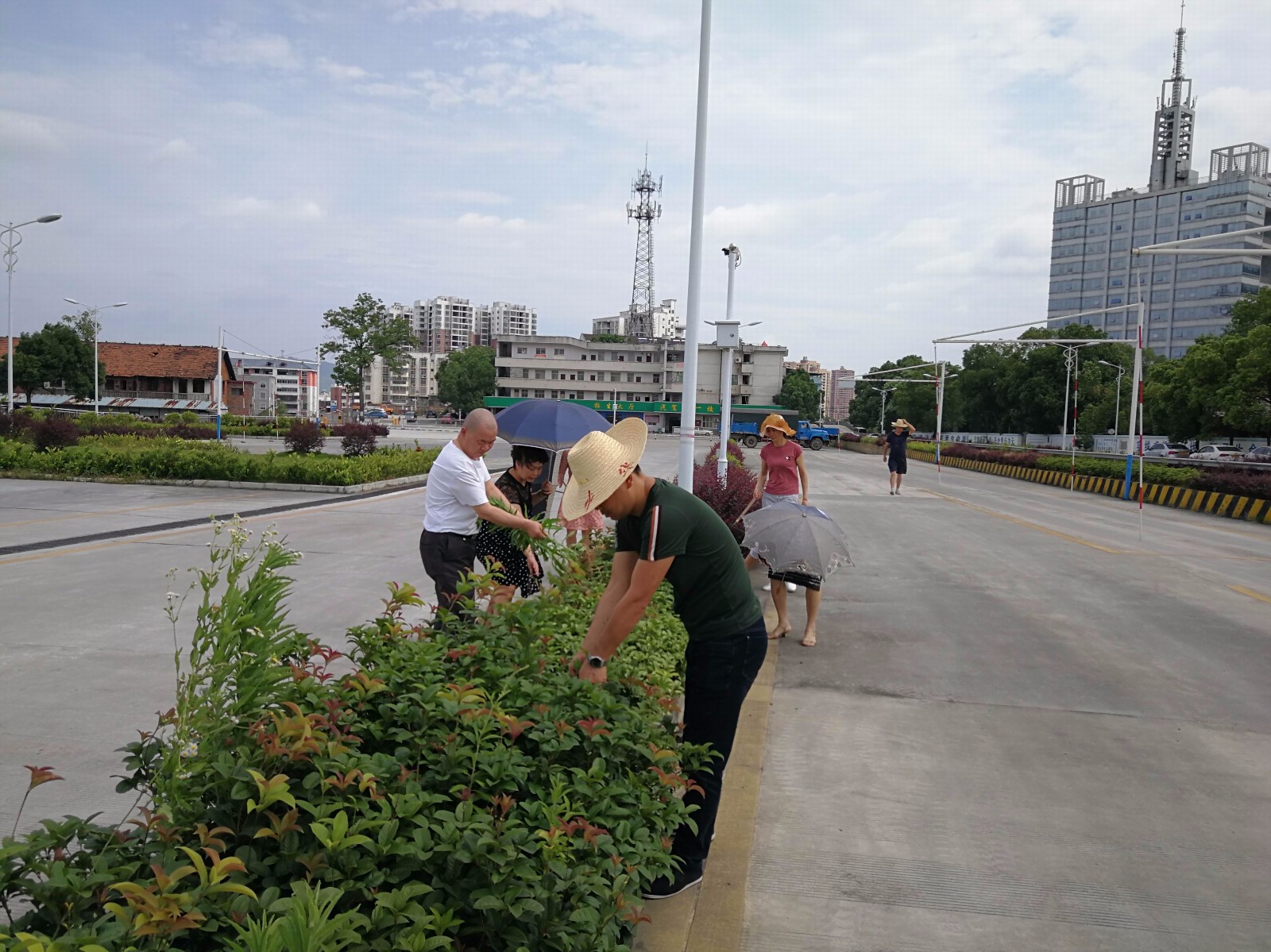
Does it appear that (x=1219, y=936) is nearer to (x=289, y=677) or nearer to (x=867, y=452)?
(x=289, y=677)

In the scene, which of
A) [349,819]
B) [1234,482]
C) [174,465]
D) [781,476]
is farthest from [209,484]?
[1234,482]

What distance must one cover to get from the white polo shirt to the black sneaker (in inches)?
104

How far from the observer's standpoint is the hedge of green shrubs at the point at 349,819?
188cm

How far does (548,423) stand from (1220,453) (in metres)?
50.8

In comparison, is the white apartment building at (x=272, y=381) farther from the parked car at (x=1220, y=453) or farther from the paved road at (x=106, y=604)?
the paved road at (x=106, y=604)

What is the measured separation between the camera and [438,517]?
224 inches

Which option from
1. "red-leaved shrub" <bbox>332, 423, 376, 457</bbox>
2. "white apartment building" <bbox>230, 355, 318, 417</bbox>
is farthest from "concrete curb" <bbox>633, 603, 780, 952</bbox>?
"white apartment building" <bbox>230, 355, 318, 417</bbox>

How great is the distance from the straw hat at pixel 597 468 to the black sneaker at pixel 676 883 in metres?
1.38

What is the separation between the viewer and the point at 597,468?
10.4ft

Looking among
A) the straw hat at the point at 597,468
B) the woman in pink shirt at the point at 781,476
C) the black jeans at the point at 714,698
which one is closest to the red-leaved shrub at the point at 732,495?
the woman in pink shirt at the point at 781,476

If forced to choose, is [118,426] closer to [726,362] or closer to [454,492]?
[726,362]

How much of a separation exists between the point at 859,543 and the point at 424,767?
1201 centimetres

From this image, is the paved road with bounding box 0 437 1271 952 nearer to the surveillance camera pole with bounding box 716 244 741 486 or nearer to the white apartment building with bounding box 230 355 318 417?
the surveillance camera pole with bounding box 716 244 741 486

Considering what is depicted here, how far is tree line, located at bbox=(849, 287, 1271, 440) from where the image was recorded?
34625 millimetres
